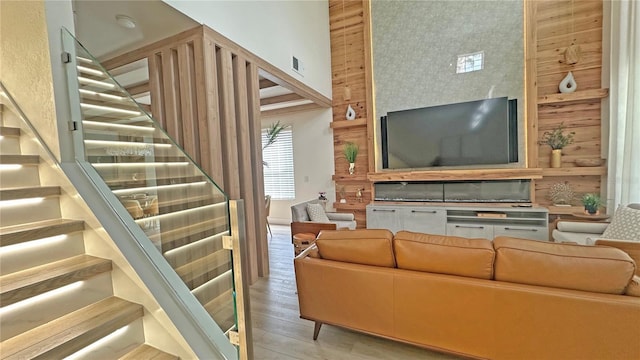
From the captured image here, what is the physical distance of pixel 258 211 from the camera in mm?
3387

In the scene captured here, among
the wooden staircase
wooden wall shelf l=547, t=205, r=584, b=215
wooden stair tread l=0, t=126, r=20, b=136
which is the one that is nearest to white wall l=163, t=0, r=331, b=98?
wooden stair tread l=0, t=126, r=20, b=136

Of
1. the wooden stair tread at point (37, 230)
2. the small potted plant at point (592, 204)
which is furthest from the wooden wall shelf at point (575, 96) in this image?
the wooden stair tread at point (37, 230)

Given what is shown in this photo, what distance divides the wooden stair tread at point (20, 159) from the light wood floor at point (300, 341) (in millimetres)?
2032

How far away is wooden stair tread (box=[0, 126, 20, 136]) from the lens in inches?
74.3

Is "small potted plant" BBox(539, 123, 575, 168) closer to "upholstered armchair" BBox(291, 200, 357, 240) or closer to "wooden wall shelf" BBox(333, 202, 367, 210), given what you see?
"wooden wall shelf" BBox(333, 202, 367, 210)

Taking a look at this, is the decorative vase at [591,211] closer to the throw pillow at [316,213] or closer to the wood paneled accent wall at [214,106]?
the throw pillow at [316,213]

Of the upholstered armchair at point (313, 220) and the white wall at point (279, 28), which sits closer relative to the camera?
the white wall at point (279, 28)

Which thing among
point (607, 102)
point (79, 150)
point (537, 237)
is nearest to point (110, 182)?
point (79, 150)

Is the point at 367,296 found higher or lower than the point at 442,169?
lower

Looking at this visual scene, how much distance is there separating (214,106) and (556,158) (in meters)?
4.96

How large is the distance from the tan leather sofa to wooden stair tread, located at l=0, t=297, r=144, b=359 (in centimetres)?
110

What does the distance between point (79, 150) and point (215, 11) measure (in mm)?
1836

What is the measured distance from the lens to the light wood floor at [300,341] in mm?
1908

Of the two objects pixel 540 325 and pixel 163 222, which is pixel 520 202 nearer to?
pixel 540 325
